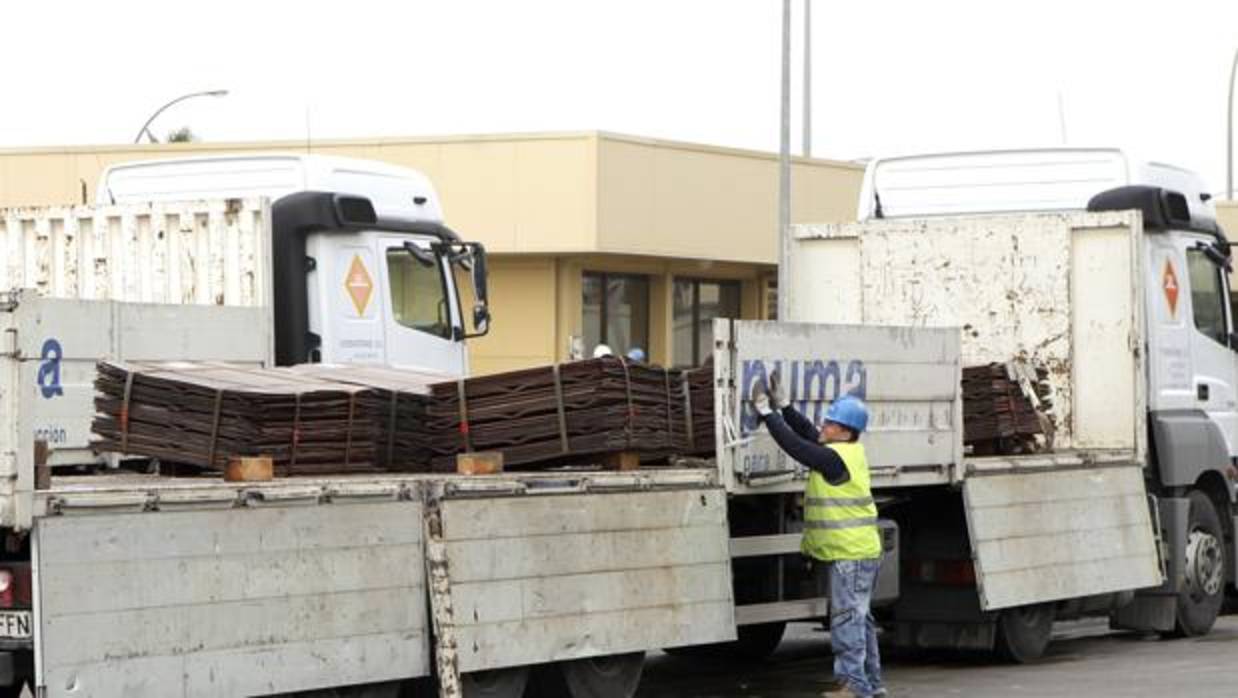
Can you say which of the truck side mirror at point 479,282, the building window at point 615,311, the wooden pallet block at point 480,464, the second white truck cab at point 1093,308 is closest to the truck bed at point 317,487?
the wooden pallet block at point 480,464

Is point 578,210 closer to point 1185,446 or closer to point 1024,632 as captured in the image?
point 1185,446

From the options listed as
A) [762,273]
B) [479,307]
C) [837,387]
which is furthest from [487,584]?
[762,273]

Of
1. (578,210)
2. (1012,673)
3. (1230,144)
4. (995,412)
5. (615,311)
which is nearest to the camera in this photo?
(1012,673)

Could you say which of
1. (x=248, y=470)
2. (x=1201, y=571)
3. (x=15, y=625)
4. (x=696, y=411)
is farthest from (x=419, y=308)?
(x=15, y=625)

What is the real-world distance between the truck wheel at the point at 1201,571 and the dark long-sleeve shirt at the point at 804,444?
5.29m

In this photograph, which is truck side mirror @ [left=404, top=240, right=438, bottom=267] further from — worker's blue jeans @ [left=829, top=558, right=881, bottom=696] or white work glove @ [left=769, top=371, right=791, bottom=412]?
worker's blue jeans @ [left=829, top=558, right=881, bottom=696]

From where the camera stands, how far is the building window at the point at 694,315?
36656 mm

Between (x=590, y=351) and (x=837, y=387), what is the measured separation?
73.3ft

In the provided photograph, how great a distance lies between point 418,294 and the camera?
16453 mm

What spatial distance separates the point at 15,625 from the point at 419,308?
7463 millimetres

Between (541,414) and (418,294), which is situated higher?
(418,294)

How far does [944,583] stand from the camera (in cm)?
1493

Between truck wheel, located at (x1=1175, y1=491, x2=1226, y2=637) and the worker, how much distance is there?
499cm

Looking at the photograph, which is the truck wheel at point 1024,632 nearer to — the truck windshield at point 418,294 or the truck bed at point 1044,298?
the truck bed at point 1044,298
